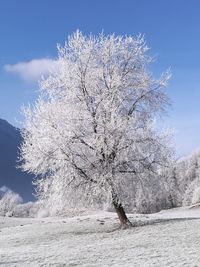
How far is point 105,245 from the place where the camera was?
22.4 metres

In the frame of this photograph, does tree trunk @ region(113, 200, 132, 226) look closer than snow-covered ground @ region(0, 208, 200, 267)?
No

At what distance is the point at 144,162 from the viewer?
90.5 ft

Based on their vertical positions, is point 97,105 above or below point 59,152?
above

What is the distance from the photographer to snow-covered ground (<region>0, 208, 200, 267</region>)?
59.8ft

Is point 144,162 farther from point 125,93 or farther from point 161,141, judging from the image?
point 125,93

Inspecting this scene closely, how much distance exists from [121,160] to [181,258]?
1014cm

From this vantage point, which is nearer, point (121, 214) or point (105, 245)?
point (105, 245)

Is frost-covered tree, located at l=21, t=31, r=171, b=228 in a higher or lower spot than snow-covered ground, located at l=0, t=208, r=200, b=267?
higher

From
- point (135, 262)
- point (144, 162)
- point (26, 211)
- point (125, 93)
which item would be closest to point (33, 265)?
point (135, 262)

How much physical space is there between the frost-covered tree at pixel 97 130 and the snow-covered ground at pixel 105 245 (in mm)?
2202

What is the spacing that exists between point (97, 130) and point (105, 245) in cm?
717

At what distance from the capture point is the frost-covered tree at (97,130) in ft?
87.9

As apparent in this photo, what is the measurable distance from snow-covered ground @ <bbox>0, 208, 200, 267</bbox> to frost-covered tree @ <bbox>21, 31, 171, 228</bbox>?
2.20 metres

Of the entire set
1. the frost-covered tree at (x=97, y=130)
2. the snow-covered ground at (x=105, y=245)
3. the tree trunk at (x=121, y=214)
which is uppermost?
the frost-covered tree at (x=97, y=130)
